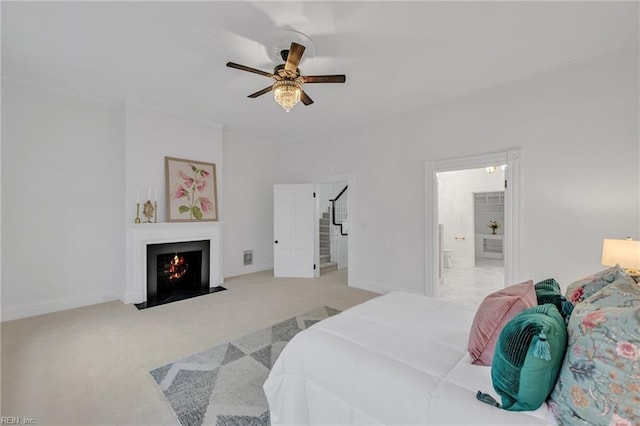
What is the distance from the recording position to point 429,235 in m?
4.02

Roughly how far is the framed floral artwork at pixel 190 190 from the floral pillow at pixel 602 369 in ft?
15.5

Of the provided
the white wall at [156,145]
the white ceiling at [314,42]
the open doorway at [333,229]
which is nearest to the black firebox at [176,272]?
the white wall at [156,145]

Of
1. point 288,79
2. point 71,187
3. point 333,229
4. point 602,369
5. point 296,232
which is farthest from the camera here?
point 333,229

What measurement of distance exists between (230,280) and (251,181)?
2118 mm

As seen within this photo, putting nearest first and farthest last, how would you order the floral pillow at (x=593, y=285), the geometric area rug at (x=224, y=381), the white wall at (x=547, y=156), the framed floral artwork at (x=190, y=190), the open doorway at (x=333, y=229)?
the floral pillow at (x=593, y=285)
the geometric area rug at (x=224, y=381)
the white wall at (x=547, y=156)
the framed floral artwork at (x=190, y=190)
the open doorway at (x=333, y=229)

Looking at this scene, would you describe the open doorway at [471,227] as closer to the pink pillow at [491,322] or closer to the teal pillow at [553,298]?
the teal pillow at [553,298]

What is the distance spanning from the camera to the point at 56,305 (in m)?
3.70

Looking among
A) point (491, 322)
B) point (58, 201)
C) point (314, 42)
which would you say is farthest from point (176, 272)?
point (491, 322)

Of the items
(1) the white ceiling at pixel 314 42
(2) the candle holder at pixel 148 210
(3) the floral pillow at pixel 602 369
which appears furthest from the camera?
(2) the candle holder at pixel 148 210

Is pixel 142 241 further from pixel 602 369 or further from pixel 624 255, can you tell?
pixel 624 255

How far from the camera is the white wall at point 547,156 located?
275 cm

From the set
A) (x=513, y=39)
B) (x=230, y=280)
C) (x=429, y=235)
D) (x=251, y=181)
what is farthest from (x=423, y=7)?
(x=230, y=280)

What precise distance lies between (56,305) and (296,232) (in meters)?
3.76

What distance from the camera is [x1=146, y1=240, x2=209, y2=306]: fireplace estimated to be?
4184 millimetres
